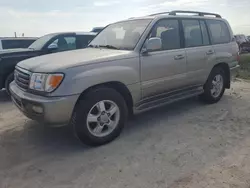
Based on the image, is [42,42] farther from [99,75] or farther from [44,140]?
[99,75]

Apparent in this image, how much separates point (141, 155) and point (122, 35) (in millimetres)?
2092

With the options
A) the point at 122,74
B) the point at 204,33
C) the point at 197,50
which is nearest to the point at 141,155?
the point at 122,74

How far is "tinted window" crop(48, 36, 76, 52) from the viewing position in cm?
754

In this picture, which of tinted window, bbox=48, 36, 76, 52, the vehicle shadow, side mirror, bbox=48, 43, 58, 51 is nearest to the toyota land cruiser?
the vehicle shadow

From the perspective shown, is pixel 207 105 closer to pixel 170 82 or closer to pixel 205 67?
pixel 205 67

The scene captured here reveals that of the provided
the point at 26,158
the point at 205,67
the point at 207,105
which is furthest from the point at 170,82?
the point at 26,158

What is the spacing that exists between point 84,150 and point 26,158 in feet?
2.42

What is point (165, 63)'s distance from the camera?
4.45 meters

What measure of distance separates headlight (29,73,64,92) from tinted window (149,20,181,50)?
174 cm

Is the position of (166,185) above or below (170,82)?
below

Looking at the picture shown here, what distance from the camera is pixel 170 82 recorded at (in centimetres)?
461

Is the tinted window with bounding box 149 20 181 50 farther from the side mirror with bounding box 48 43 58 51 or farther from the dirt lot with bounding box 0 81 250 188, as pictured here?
the side mirror with bounding box 48 43 58 51

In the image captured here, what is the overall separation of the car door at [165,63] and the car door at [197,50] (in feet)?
0.63

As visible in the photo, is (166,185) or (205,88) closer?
(166,185)
